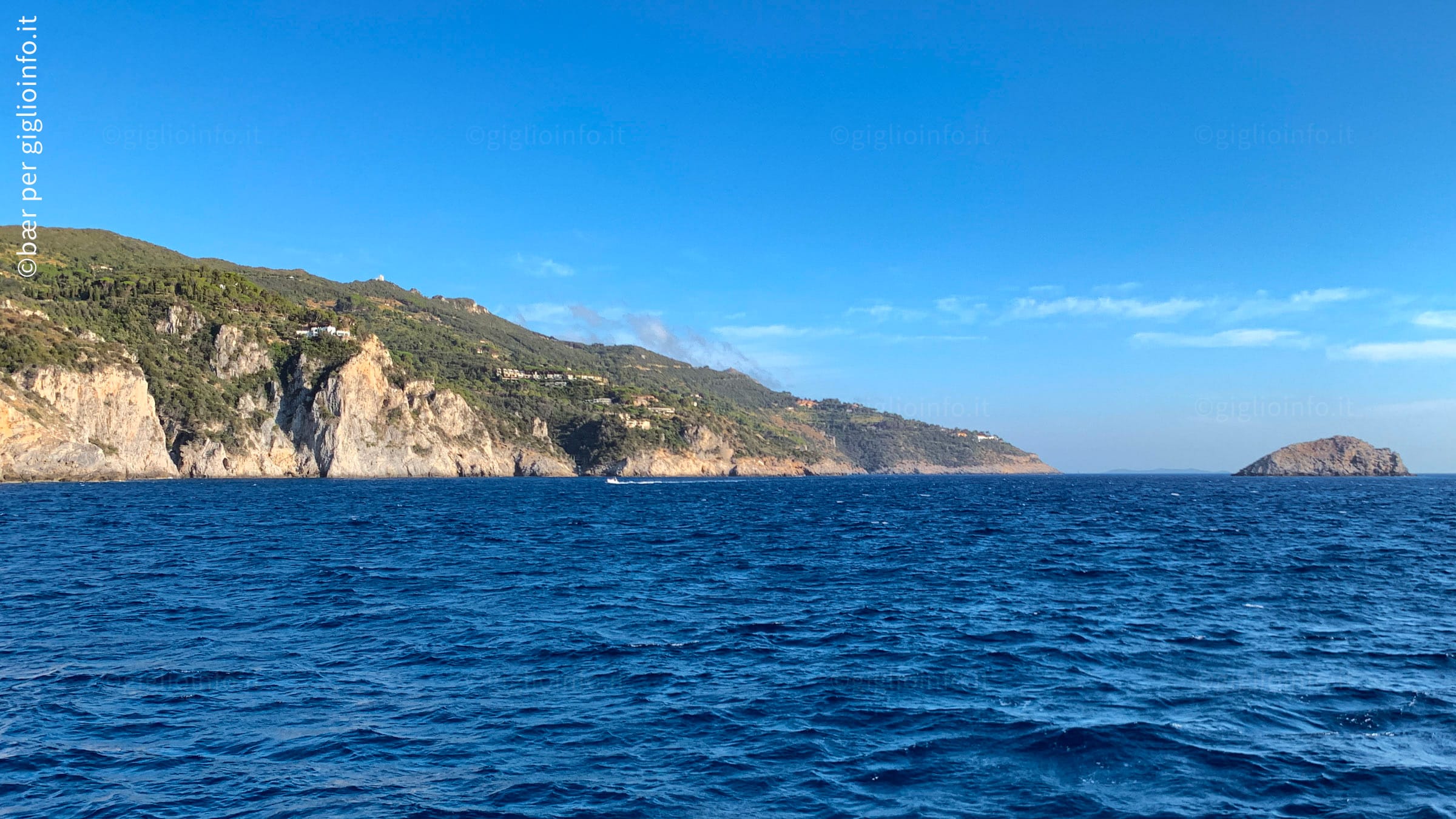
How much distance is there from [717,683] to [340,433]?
155 m

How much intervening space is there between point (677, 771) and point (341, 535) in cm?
4080

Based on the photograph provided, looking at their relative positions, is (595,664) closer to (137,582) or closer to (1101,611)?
(1101,611)

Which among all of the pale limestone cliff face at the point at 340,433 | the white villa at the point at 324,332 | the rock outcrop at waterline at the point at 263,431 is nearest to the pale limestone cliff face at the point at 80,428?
the rock outcrop at waterline at the point at 263,431

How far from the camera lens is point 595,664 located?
18688 mm

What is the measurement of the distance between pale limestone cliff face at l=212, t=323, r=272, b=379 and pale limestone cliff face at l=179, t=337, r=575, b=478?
545cm

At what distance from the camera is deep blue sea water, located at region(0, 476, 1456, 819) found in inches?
468

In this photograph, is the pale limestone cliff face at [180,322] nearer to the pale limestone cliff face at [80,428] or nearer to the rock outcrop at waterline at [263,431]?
the rock outcrop at waterline at [263,431]

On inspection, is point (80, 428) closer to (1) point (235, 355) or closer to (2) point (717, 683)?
(1) point (235, 355)

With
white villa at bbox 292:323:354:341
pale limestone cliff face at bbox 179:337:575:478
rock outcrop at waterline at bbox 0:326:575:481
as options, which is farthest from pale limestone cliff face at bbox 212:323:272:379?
white villa at bbox 292:323:354:341

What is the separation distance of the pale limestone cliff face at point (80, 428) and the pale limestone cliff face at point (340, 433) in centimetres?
1082

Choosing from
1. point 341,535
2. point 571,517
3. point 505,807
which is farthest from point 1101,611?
point 571,517

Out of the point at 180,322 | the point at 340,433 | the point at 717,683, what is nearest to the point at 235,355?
the point at 180,322

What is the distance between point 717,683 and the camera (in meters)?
17.2

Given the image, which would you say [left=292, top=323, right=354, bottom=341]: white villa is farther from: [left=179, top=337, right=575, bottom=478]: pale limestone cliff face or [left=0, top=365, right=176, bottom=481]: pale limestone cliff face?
[left=0, top=365, right=176, bottom=481]: pale limestone cliff face
